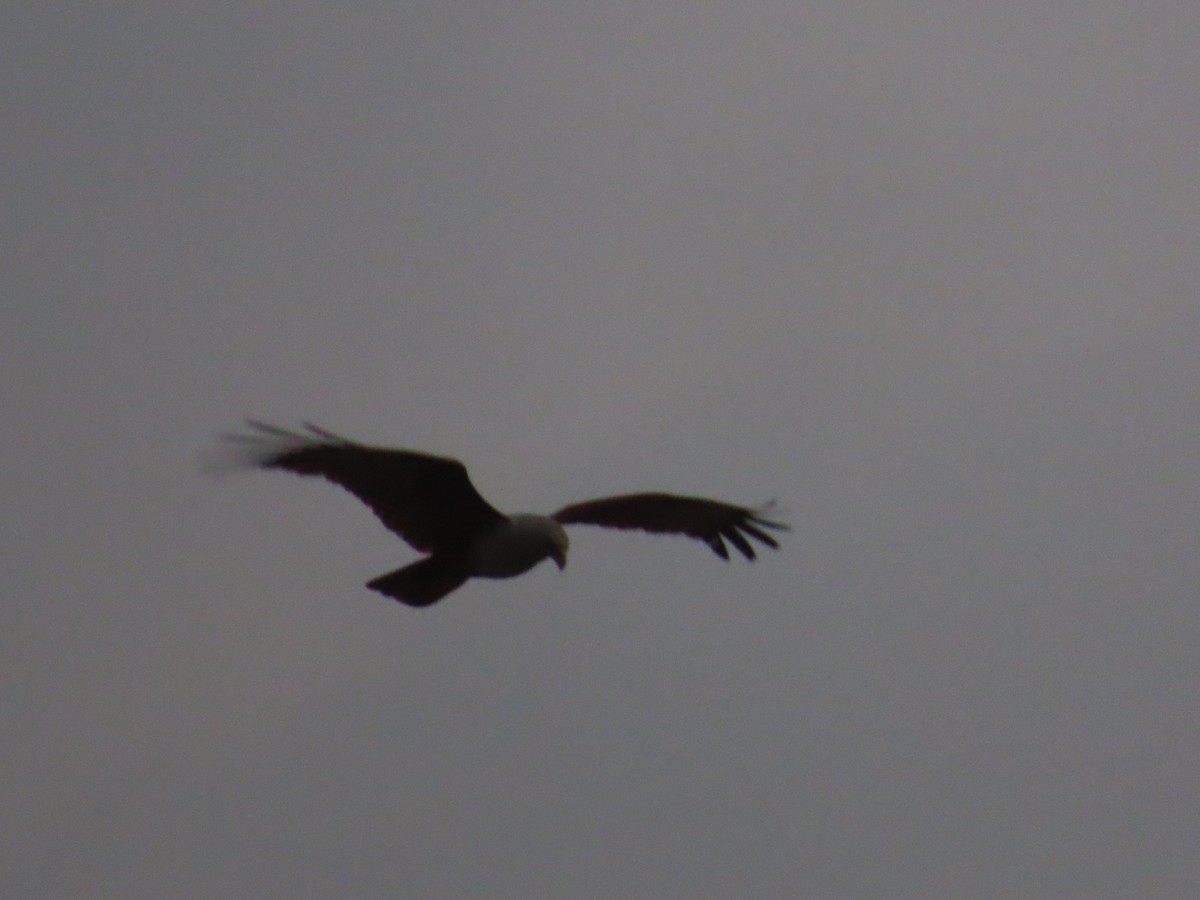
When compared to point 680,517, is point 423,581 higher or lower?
lower

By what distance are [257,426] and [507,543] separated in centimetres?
A: 181

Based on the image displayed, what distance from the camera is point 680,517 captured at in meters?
14.5

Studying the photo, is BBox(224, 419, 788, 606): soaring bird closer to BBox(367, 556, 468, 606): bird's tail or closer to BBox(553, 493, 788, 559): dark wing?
BBox(367, 556, 468, 606): bird's tail

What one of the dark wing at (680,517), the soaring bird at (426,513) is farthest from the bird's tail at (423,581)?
the dark wing at (680,517)

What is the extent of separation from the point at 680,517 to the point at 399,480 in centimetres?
313

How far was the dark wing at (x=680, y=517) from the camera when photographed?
548 inches

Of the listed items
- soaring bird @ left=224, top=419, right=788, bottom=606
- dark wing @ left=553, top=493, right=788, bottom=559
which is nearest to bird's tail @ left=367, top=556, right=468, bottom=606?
soaring bird @ left=224, top=419, right=788, bottom=606

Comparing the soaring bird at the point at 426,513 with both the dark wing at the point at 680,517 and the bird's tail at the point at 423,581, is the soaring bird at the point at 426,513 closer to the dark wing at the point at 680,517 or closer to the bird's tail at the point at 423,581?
the bird's tail at the point at 423,581

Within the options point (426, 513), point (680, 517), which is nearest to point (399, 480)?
point (426, 513)

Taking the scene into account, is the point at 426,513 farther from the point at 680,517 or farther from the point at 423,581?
the point at 680,517

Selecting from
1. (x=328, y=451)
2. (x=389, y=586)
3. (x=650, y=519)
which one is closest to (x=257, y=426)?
(x=328, y=451)

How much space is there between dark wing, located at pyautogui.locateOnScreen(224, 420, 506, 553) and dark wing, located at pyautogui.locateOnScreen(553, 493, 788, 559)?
1528 mm

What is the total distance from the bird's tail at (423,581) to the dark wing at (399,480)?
0.11m

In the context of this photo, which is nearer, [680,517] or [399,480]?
[399,480]
